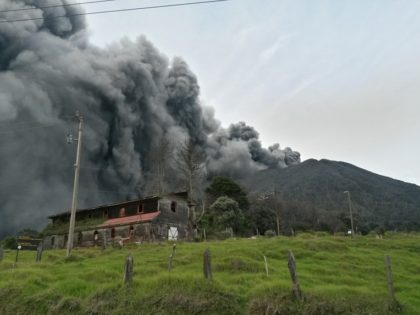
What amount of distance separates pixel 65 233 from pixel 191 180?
53.1ft

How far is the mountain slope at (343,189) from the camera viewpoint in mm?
98875

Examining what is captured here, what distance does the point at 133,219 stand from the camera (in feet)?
135

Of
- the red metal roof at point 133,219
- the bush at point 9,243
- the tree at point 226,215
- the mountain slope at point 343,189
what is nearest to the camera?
the red metal roof at point 133,219

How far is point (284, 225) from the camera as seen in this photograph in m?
65.1

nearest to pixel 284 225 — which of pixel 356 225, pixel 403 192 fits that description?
pixel 356 225

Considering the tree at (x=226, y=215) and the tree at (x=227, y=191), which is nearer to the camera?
the tree at (x=226, y=215)

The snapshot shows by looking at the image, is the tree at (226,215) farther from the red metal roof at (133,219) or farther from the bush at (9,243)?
the bush at (9,243)

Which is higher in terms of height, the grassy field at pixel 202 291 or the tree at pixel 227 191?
the tree at pixel 227 191

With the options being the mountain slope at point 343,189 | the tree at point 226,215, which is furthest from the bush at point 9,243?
the mountain slope at point 343,189

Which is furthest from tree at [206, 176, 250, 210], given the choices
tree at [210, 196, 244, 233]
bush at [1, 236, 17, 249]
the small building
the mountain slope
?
bush at [1, 236, 17, 249]

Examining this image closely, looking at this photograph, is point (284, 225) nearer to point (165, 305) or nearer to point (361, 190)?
point (165, 305)

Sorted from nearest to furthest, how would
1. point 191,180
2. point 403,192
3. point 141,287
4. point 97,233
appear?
point 141,287
point 97,233
point 191,180
point 403,192

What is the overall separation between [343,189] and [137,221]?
341 feet

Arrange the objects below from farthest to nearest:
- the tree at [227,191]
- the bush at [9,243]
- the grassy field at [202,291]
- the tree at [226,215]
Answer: the tree at [227,191] → the tree at [226,215] → the bush at [9,243] → the grassy field at [202,291]
